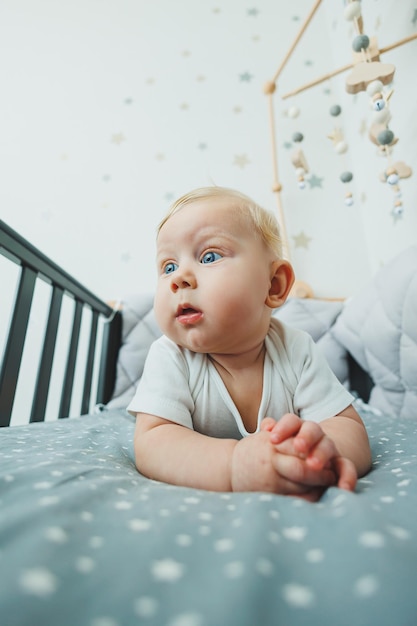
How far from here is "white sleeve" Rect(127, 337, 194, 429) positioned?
1.67 ft

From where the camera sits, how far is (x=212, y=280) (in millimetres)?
518

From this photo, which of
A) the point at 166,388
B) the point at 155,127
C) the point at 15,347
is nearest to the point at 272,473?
the point at 166,388

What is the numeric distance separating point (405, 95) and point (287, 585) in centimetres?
136

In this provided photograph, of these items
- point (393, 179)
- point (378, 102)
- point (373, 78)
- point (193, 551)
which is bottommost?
point (193, 551)

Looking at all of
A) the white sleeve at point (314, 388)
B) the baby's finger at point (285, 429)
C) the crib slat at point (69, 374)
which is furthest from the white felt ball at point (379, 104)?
the crib slat at point (69, 374)

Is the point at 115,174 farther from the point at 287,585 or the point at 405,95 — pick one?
the point at 287,585

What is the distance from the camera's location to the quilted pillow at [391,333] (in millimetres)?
832

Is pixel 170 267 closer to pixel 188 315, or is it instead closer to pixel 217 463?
pixel 188 315

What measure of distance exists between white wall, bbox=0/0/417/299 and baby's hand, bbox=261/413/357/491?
4.29 ft

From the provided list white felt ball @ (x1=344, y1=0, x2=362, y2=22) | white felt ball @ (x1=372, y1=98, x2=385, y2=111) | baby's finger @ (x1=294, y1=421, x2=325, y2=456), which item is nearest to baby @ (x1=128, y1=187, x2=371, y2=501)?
baby's finger @ (x1=294, y1=421, x2=325, y2=456)

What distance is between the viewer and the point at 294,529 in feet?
0.84

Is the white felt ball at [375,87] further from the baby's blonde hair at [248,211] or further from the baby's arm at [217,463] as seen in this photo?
the baby's arm at [217,463]

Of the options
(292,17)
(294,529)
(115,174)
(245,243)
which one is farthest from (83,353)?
(292,17)

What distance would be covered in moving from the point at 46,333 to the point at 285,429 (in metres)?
0.75
